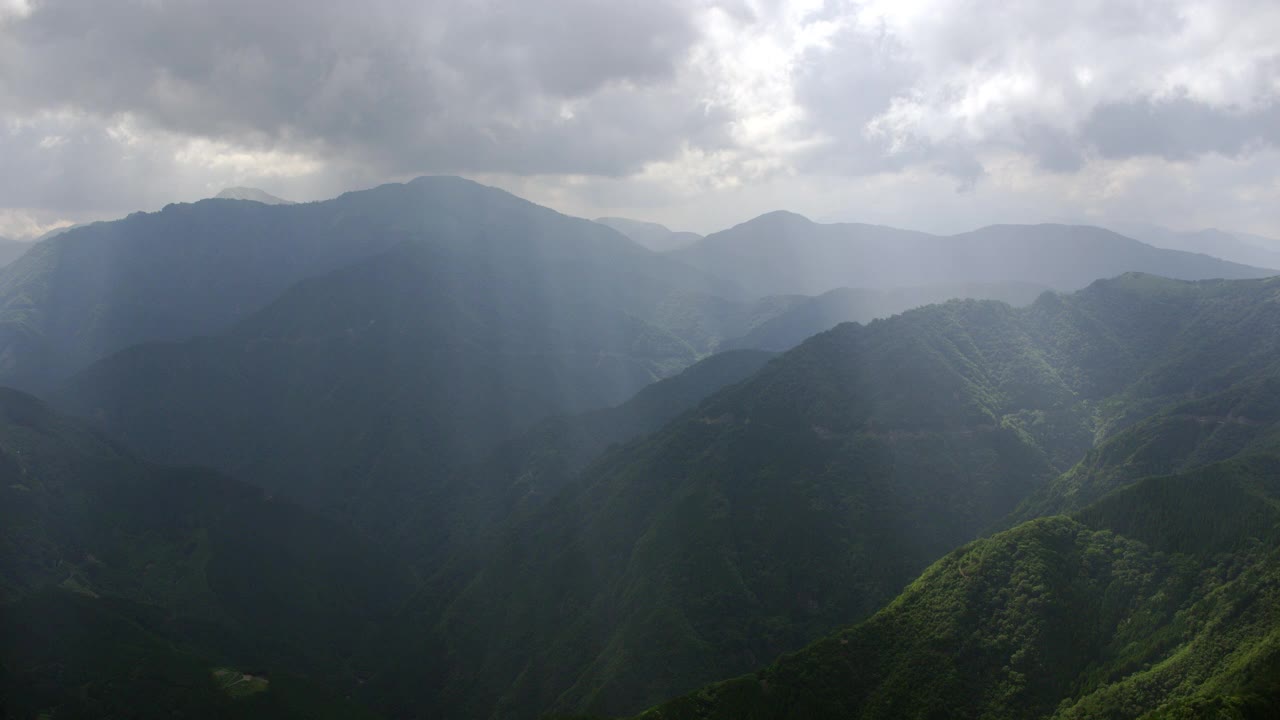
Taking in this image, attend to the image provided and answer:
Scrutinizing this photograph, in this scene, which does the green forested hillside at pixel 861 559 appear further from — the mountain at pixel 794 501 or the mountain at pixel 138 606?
the mountain at pixel 138 606

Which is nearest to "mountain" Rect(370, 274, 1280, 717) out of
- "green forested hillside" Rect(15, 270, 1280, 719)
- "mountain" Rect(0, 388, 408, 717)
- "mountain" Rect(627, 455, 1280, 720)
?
"green forested hillside" Rect(15, 270, 1280, 719)

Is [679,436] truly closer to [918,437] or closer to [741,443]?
[741,443]

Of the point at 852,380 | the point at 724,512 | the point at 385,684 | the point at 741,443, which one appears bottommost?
the point at 385,684

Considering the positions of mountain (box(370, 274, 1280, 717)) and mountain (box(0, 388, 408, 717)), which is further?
mountain (box(370, 274, 1280, 717))

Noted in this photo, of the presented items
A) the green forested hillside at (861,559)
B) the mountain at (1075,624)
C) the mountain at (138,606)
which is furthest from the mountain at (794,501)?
the mountain at (1075,624)

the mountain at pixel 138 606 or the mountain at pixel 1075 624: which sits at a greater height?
the mountain at pixel 1075 624

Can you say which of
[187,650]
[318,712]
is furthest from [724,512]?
[187,650]

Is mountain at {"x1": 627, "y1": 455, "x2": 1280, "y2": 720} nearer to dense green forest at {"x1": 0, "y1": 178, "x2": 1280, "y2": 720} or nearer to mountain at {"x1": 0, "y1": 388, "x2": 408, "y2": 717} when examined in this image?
dense green forest at {"x1": 0, "y1": 178, "x2": 1280, "y2": 720}
